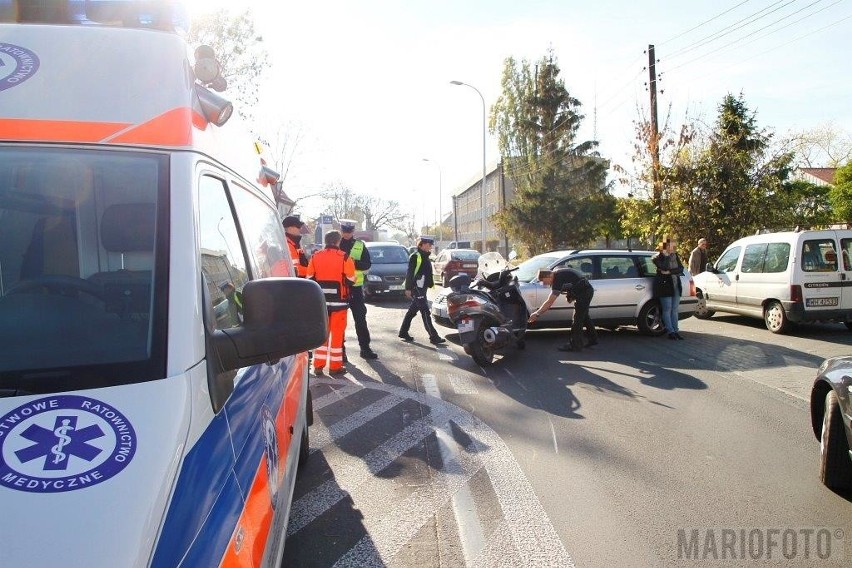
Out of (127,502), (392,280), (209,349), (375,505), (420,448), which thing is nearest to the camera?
(127,502)

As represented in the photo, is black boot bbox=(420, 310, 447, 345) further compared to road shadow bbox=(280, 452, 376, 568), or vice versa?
black boot bbox=(420, 310, 447, 345)

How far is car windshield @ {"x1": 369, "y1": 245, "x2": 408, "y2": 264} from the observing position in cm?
1969

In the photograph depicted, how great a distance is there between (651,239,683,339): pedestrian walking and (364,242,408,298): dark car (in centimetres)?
904

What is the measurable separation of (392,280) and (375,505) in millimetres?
14763

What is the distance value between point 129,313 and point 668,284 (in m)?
10.2

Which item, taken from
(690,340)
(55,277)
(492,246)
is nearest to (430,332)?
(690,340)

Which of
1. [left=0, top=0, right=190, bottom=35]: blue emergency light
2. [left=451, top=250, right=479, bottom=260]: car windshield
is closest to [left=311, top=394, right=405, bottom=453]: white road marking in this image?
[left=0, top=0, right=190, bottom=35]: blue emergency light

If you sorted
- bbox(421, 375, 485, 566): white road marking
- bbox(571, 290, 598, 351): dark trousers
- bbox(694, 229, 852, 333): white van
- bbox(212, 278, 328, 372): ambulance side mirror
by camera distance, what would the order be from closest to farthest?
bbox(212, 278, 328, 372): ambulance side mirror, bbox(421, 375, 485, 566): white road marking, bbox(571, 290, 598, 351): dark trousers, bbox(694, 229, 852, 333): white van

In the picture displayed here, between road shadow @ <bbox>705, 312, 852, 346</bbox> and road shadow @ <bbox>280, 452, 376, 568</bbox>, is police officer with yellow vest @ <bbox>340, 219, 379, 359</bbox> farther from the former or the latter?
road shadow @ <bbox>705, 312, 852, 346</bbox>

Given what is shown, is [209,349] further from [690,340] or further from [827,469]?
[690,340]

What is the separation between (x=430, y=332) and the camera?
1070 cm

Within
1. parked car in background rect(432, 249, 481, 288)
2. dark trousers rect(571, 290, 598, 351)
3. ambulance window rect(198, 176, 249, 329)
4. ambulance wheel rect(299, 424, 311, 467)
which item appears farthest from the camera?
parked car in background rect(432, 249, 481, 288)

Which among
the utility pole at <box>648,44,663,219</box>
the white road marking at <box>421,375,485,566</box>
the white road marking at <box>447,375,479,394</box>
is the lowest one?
the white road marking at <box>421,375,485,566</box>

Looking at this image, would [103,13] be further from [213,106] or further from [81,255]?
[81,255]
